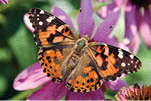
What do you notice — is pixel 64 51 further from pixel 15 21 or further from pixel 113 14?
pixel 15 21

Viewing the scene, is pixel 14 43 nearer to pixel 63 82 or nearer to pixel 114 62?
pixel 63 82

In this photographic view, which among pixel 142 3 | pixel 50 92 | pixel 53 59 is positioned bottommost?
pixel 50 92

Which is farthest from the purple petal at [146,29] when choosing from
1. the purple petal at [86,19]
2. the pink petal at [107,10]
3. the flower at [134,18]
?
the purple petal at [86,19]

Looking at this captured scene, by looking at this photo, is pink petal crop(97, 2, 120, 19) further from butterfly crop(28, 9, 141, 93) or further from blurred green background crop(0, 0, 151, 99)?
butterfly crop(28, 9, 141, 93)

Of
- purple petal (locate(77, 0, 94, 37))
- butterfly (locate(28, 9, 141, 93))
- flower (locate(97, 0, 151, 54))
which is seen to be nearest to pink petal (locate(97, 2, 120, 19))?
flower (locate(97, 0, 151, 54))

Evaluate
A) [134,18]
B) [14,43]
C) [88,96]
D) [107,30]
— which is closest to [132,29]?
[134,18]

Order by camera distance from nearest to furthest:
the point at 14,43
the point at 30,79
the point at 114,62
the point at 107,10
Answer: the point at 114,62 → the point at 30,79 → the point at 107,10 → the point at 14,43
